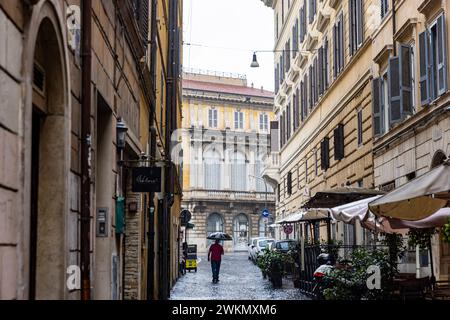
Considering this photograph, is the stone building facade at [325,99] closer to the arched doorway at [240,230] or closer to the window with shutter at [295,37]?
the window with shutter at [295,37]

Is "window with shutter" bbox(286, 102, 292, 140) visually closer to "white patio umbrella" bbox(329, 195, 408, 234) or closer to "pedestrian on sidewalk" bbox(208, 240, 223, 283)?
"pedestrian on sidewalk" bbox(208, 240, 223, 283)

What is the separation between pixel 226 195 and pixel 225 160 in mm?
3491

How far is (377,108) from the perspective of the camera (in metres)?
22.4

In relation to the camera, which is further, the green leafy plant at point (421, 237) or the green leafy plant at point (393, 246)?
the green leafy plant at point (393, 246)

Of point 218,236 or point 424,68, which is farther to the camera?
point 218,236

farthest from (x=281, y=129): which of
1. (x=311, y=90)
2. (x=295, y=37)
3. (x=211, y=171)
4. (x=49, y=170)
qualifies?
(x=49, y=170)

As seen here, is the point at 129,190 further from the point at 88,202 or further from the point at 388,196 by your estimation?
the point at 88,202

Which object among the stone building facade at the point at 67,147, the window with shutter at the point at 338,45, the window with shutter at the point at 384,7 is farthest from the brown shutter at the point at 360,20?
the stone building facade at the point at 67,147

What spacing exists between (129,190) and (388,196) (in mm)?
4344

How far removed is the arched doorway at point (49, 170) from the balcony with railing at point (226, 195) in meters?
67.6

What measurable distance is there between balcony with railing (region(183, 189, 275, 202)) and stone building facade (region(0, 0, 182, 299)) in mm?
60827

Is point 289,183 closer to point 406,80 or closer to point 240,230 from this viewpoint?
point 406,80

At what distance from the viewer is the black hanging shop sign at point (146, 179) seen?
12227 mm
